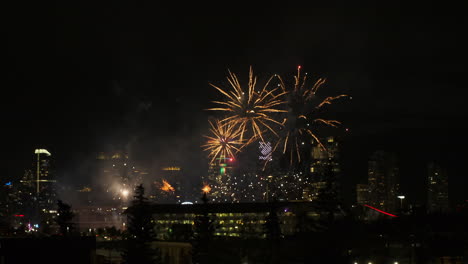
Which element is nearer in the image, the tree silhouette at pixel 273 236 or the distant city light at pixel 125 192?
the tree silhouette at pixel 273 236

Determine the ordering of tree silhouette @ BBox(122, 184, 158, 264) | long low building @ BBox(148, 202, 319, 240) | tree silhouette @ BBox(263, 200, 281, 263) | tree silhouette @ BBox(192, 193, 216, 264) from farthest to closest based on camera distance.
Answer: long low building @ BBox(148, 202, 319, 240), tree silhouette @ BBox(192, 193, 216, 264), tree silhouette @ BBox(263, 200, 281, 263), tree silhouette @ BBox(122, 184, 158, 264)

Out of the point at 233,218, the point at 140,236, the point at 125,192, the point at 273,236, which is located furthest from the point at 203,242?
the point at 125,192

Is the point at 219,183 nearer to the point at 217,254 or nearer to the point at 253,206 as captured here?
the point at 253,206

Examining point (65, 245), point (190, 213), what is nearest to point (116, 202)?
point (190, 213)

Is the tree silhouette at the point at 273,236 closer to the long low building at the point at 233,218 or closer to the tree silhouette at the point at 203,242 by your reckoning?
the tree silhouette at the point at 203,242

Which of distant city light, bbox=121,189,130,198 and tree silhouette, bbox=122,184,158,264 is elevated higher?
distant city light, bbox=121,189,130,198

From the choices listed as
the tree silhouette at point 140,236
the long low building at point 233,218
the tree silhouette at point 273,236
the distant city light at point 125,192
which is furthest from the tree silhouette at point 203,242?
the distant city light at point 125,192

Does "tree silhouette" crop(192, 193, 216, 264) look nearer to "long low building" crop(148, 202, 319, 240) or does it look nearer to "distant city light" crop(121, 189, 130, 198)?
"long low building" crop(148, 202, 319, 240)

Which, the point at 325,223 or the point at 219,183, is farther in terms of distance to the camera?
the point at 219,183

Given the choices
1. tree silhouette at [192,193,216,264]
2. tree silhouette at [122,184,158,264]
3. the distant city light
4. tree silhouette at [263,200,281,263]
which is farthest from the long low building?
the distant city light
